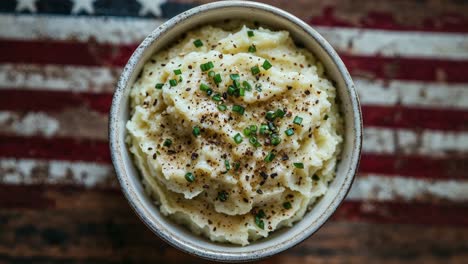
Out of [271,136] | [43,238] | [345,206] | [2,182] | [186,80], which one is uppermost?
[186,80]

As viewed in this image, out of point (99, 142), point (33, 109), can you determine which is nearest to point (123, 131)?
point (99, 142)

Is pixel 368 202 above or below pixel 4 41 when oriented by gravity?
below

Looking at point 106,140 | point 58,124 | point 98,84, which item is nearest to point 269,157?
point 106,140

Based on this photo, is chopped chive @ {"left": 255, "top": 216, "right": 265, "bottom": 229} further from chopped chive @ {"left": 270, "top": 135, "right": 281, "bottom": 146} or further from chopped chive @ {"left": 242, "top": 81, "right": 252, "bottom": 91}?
chopped chive @ {"left": 242, "top": 81, "right": 252, "bottom": 91}

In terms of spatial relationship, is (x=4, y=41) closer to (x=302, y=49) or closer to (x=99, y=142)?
(x=99, y=142)

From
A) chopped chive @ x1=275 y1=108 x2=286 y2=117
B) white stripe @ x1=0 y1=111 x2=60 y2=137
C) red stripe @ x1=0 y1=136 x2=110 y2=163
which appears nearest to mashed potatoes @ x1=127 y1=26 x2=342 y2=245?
chopped chive @ x1=275 y1=108 x2=286 y2=117

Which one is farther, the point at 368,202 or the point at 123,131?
the point at 368,202

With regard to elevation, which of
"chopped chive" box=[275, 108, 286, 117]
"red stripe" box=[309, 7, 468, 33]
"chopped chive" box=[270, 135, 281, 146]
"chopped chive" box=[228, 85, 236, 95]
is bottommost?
"chopped chive" box=[270, 135, 281, 146]
